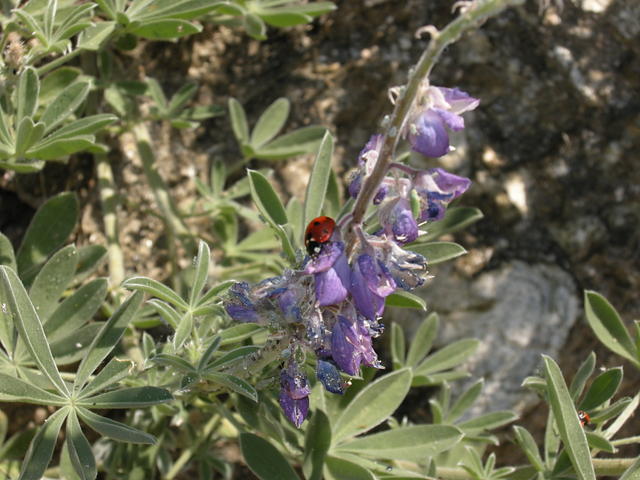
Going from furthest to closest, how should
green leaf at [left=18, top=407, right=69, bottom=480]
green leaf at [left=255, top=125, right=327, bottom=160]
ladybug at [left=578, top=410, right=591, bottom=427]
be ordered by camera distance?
green leaf at [left=255, top=125, right=327, bottom=160] → ladybug at [left=578, top=410, right=591, bottom=427] → green leaf at [left=18, top=407, right=69, bottom=480]

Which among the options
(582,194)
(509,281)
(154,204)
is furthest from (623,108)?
(154,204)

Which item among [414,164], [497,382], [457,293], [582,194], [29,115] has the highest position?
[29,115]

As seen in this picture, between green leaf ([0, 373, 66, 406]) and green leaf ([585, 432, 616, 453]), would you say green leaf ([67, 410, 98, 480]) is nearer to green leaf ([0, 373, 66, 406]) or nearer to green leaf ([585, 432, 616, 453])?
green leaf ([0, 373, 66, 406])

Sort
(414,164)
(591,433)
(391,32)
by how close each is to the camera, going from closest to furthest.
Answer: (591,433)
(414,164)
(391,32)

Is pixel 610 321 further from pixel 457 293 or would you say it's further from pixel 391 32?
pixel 391 32

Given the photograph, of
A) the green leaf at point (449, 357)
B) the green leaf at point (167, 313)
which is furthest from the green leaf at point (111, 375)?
the green leaf at point (449, 357)

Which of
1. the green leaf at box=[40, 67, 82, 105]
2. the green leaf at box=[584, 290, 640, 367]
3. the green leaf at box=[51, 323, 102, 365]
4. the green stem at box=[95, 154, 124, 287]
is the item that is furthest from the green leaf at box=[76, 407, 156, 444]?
the green leaf at box=[584, 290, 640, 367]

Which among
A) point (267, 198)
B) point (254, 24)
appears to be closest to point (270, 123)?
point (254, 24)
